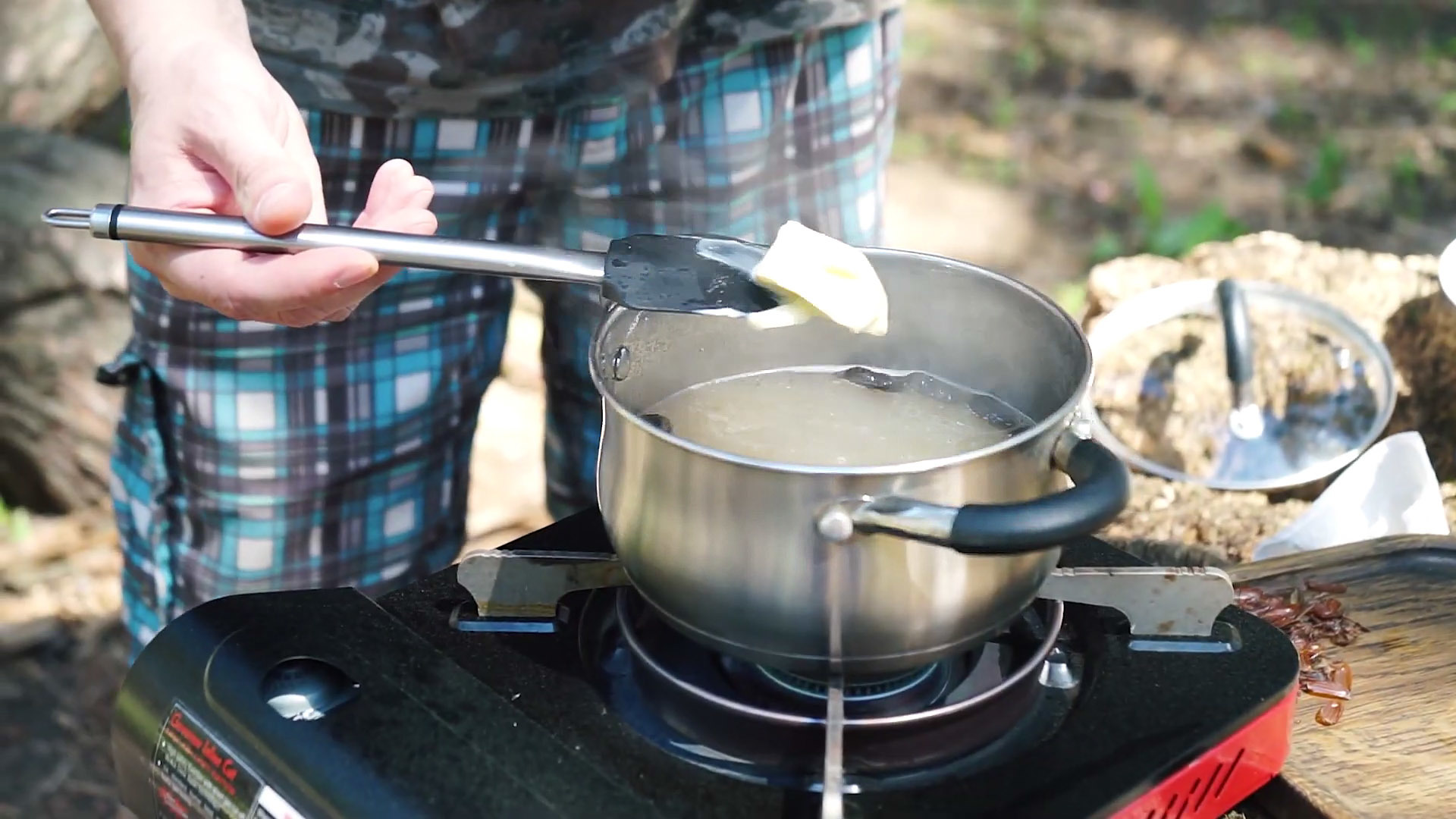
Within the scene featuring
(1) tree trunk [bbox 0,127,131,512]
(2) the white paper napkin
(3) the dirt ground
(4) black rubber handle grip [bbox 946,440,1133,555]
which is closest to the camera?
(4) black rubber handle grip [bbox 946,440,1133,555]

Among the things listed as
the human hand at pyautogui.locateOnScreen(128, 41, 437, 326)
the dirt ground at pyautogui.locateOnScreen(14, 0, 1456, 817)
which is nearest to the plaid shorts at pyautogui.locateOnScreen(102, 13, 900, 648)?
the human hand at pyautogui.locateOnScreen(128, 41, 437, 326)

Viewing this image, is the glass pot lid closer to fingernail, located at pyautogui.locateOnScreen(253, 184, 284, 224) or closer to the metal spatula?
the metal spatula

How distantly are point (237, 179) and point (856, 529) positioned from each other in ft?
1.99

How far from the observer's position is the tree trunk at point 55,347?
9.09ft

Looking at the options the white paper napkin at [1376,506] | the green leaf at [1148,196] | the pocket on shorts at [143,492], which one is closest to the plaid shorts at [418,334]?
the pocket on shorts at [143,492]

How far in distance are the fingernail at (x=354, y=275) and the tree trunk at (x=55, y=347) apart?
1913 mm

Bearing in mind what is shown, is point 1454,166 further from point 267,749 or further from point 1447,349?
point 267,749

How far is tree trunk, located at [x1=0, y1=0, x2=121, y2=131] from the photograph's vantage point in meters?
3.39

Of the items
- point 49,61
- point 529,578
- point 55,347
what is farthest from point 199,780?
point 49,61

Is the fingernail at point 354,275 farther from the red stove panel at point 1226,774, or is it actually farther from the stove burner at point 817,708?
the red stove panel at point 1226,774

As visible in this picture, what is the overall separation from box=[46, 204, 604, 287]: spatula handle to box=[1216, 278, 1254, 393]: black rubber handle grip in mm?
990

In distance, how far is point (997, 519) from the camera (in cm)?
79

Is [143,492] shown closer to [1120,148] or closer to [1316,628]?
[1316,628]

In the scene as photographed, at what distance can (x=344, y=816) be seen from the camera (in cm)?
89
